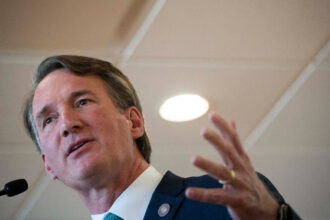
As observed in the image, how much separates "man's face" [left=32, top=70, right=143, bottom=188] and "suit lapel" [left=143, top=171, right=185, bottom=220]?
0.52 ft

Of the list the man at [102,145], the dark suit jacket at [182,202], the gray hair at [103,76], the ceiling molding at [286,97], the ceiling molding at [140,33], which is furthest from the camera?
the ceiling molding at [286,97]

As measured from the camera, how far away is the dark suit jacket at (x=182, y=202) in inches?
55.7

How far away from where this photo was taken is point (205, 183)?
5.09 ft

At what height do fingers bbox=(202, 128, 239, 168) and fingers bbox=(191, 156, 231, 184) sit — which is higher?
fingers bbox=(202, 128, 239, 168)

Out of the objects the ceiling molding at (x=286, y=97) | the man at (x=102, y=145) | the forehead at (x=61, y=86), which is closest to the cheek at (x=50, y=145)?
the man at (x=102, y=145)

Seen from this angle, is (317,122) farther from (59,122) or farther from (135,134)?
(59,122)

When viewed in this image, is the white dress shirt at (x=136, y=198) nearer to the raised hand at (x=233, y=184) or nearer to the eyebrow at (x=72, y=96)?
the eyebrow at (x=72, y=96)

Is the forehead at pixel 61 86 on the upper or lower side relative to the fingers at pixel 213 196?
upper

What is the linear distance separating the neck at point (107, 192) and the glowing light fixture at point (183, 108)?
4.13 ft

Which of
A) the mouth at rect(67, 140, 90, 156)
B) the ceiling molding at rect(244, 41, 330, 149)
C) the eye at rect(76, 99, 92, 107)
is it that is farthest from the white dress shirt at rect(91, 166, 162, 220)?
the ceiling molding at rect(244, 41, 330, 149)

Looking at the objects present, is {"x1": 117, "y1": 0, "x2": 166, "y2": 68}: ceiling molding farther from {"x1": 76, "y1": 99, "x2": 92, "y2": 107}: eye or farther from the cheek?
the cheek

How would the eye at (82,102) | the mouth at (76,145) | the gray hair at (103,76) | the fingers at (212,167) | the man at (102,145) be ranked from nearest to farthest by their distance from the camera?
the fingers at (212,167)
the man at (102,145)
the mouth at (76,145)
the eye at (82,102)
the gray hair at (103,76)

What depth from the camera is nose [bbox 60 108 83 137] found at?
1691mm

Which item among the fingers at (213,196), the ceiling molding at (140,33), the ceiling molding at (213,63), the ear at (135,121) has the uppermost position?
the ceiling molding at (140,33)
